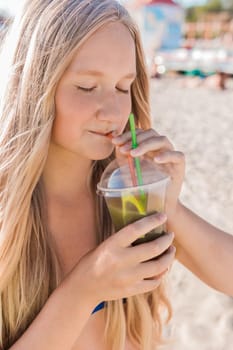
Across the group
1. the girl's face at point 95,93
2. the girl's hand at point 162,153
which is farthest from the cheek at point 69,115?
the girl's hand at point 162,153

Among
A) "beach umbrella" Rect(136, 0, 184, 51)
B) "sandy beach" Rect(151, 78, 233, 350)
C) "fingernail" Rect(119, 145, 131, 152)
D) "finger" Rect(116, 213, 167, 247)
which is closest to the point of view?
"finger" Rect(116, 213, 167, 247)

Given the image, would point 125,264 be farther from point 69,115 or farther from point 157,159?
point 69,115

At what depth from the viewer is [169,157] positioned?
51.3 inches

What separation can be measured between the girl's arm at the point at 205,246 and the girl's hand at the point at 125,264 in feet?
0.78

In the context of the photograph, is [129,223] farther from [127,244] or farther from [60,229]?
[60,229]

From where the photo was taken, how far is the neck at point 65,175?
1.46 meters

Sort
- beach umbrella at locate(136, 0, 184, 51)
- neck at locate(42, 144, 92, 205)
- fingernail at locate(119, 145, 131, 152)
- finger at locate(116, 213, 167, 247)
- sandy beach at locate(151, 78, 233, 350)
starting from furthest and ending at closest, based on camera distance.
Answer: beach umbrella at locate(136, 0, 184, 51), sandy beach at locate(151, 78, 233, 350), neck at locate(42, 144, 92, 205), fingernail at locate(119, 145, 131, 152), finger at locate(116, 213, 167, 247)

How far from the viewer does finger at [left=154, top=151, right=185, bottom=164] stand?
1.28 meters

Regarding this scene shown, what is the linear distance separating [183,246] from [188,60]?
18860mm

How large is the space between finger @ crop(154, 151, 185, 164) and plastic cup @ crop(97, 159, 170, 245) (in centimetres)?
3

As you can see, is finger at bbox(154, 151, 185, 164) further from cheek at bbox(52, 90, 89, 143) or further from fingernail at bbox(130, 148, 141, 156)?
cheek at bbox(52, 90, 89, 143)

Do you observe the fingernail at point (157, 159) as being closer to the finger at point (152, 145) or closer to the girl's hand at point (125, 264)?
the finger at point (152, 145)

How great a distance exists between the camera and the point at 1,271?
1326 millimetres

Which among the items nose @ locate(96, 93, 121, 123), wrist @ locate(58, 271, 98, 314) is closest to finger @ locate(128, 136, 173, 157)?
nose @ locate(96, 93, 121, 123)
